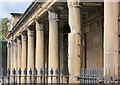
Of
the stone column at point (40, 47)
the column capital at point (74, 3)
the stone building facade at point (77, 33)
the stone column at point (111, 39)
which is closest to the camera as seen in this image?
the stone column at point (111, 39)

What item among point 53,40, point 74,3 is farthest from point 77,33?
point 53,40

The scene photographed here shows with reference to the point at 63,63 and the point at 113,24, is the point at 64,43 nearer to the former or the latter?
the point at 63,63

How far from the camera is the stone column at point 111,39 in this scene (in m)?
9.94

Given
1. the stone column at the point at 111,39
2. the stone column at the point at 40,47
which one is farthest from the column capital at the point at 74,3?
the stone column at the point at 40,47

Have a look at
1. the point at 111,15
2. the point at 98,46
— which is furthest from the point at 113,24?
the point at 98,46

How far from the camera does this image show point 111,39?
33.7 feet

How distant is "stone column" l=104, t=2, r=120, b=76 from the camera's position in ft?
32.6

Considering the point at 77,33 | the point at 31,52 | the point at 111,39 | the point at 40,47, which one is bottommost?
the point at 31,52

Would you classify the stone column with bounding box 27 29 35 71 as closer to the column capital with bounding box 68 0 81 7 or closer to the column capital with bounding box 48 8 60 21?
the column capital with bounding box 48 8 60 21

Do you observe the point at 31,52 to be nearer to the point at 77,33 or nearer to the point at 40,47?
the point at 40,47

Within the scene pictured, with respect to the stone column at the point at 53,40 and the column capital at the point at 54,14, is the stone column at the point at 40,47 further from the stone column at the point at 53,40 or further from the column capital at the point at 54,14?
the column capital at the point at 54,14

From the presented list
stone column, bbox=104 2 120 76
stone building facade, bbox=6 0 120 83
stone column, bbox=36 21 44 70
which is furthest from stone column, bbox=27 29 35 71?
stone column, bbox=104 2 120 76

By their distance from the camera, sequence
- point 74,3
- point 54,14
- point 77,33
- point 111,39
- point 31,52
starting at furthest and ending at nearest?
point 31,52, point 54,14, point 74,3, point 77,33, point 111,39

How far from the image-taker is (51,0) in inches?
764
